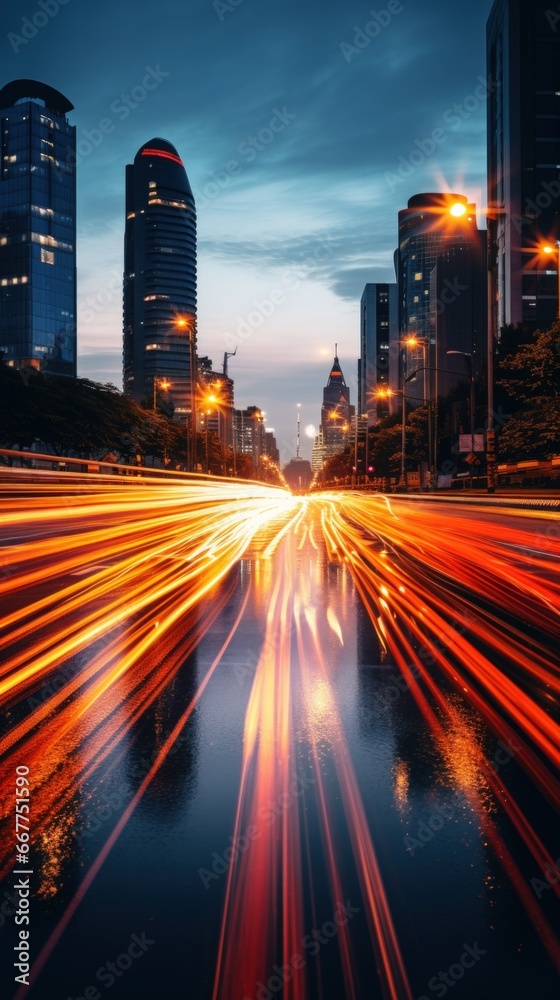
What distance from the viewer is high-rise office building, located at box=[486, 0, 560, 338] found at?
13475 centimetres

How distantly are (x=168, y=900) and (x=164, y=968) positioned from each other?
0.52 meters

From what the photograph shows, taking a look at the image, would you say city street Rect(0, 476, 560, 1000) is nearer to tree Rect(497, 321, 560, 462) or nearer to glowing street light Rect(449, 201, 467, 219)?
glowing street light Rect(449, 201, 467, 219)

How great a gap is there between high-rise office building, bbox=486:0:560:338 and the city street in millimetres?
130247

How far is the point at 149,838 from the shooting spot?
14.7 ft

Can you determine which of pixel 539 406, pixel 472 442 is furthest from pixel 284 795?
pixel 539 406

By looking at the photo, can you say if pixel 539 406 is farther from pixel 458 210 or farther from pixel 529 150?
pixel 529 150

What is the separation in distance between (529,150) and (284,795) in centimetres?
14572

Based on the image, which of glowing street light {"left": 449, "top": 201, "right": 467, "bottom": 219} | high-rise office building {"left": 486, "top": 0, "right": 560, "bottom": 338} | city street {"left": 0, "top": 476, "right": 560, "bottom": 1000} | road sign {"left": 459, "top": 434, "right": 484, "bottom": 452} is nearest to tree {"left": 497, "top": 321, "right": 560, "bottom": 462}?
road sign {"left": 459, "top": 434, "right": 484, "bottom": 452}

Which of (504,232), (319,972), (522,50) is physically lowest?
(319,972)

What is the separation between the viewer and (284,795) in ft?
16.7

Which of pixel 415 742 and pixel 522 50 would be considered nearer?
pixel 415 742

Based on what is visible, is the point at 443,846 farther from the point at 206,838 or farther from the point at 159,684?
the point at 159,684

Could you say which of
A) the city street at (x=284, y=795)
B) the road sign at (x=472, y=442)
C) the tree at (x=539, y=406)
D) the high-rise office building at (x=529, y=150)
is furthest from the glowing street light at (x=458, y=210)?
the high-rise office building at (x=529, y=150)

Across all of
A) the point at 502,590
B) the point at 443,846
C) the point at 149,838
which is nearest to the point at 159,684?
the point at 149,838
